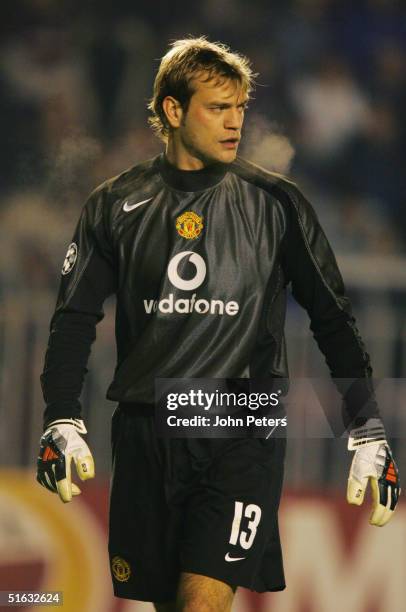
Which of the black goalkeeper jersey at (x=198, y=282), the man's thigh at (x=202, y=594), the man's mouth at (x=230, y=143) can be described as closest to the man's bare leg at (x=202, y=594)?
the man's thigh at (x=202, y=594)

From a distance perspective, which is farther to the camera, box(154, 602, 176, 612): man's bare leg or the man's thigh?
box(154, 602, 176, 612): man's bare leg

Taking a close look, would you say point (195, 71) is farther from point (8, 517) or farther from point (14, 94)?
point (14, 94)

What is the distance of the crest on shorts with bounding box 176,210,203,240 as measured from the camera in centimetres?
427

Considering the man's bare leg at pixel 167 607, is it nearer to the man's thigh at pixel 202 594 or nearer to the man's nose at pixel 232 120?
the man's thigh at pixel 202 594

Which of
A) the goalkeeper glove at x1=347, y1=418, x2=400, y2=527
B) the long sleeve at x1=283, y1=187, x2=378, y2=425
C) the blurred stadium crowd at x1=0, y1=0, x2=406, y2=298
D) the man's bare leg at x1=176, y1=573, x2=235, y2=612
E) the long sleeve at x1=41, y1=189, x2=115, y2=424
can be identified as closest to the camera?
the man's bare leg at x1=176, y1=573, x2=235, y2=612

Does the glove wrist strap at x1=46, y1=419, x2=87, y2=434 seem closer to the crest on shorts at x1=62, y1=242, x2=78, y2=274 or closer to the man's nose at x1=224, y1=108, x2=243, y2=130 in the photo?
the crest on shorts at x1=62, y1=242, x2=78, y2=274

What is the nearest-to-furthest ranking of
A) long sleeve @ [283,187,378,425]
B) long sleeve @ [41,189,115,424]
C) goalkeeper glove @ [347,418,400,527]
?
goalkeeper glove @ [347,418,400,527]
long sleeve @ [283,187,378,425]
long sleeve @ [41,189,115,424]

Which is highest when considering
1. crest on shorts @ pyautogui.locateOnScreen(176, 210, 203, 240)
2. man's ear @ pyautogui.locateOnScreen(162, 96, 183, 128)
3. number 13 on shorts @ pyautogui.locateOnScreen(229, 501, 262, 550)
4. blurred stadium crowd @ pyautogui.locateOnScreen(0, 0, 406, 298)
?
blurred stadium crowd @ pyautogui.locateOnScreen(0, 0, 406, 298)

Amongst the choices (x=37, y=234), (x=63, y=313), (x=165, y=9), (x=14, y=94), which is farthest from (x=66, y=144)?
(x=165, y=9)

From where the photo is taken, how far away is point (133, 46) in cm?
828

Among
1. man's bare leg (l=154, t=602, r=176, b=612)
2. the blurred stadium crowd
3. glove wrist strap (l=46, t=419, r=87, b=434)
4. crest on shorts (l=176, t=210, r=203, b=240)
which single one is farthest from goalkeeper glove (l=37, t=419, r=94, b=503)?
the blurred stadium crowd

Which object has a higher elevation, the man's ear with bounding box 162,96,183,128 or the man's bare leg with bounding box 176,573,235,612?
the man's ear with bounding box 162,96,183,128

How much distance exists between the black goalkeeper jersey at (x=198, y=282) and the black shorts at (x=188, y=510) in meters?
0.21

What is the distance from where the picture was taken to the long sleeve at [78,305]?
14.4 feet
